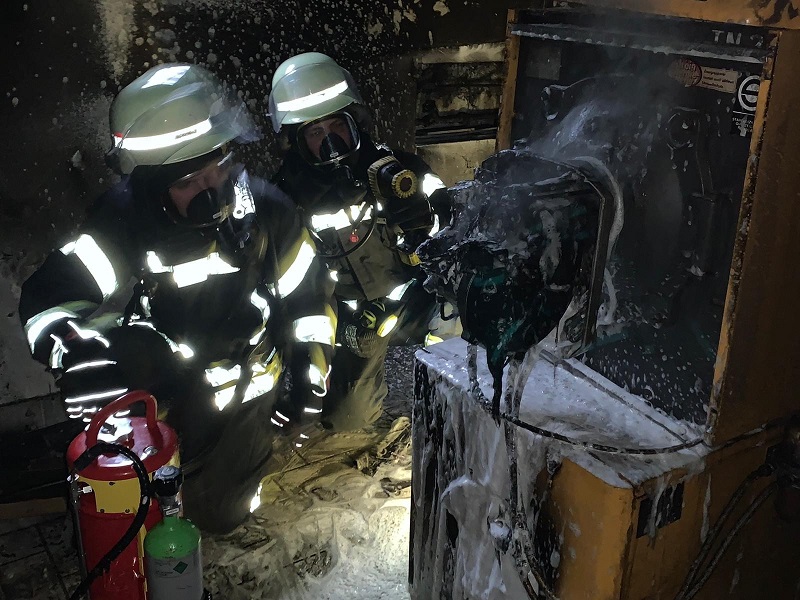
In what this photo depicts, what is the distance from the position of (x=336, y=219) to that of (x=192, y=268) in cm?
84

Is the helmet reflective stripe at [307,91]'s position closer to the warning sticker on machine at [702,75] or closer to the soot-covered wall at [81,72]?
the soot-covered wall at [81,72]

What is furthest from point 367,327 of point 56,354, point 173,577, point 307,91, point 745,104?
point 745,104

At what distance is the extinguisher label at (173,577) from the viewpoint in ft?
6.72

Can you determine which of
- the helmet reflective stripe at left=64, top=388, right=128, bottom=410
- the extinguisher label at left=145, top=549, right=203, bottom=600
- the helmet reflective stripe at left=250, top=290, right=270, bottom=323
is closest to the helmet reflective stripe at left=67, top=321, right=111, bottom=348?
the helmet reflective stripe at left=64, top=388, right=128, bottom=410

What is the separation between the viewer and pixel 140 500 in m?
2.12

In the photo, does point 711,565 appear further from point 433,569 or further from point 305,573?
point 305,573

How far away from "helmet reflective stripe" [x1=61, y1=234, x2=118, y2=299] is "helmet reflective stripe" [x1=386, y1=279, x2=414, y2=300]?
139 centimetres

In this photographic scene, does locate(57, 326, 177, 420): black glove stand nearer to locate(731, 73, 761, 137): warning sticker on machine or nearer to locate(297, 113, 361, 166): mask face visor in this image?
locate(297, 113, 361, 166): mask face visor

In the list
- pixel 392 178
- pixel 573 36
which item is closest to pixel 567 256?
pixel 573 36

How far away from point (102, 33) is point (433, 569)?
8.40 feet

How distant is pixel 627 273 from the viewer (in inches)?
65.9

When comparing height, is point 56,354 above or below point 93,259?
below

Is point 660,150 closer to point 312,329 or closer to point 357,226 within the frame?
point 312,329

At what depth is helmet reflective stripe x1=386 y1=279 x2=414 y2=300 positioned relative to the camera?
347cm
